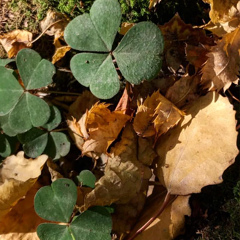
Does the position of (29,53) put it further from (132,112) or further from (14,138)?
(132,112)

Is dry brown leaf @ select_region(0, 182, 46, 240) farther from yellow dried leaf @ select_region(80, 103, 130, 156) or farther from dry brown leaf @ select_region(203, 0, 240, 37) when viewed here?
dry brown leaf @ select_region(203, 0, 240, 37)

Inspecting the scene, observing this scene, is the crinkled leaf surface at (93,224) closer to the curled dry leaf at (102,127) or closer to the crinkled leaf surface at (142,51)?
the curled dry leaf at (102,127)

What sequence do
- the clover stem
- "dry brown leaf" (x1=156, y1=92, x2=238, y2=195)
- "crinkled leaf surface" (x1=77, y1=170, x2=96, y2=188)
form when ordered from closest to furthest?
"dry brown leaf" (x1=156, y1=92, x2=238, y2=195), the clover stem, "crinkled leaf surface" (x1=77, y1=170, x2=96, y2=188)

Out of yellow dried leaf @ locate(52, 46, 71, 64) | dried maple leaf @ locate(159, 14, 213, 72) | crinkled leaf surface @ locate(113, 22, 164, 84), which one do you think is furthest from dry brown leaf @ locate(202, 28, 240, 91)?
yellow dried leaf @ locate(52, 46, 71, 64)

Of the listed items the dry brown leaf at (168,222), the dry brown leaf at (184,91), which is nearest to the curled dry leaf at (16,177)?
the dry brown leaf at (168,222)

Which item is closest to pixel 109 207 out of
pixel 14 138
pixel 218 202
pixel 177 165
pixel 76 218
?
pixel 76 218

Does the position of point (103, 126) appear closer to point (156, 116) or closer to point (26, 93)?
point (156, 116)
